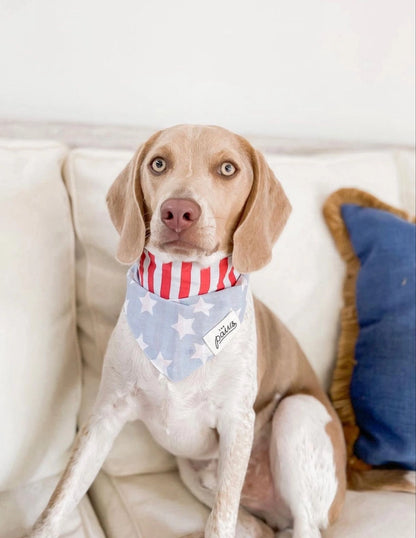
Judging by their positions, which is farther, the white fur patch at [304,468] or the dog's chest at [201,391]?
the white fur patch at [304,468]

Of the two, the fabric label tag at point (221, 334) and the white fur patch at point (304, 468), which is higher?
the fabric label tag at point (221, 334)

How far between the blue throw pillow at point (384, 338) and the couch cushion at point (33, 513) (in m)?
0.82

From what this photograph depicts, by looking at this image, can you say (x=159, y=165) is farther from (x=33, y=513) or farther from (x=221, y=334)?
(x=33, y=513)

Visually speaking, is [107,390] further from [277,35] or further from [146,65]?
[277,35]

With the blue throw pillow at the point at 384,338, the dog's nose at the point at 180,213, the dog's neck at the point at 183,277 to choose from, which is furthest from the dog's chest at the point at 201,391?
the blue throw pillow at the point at 384,338

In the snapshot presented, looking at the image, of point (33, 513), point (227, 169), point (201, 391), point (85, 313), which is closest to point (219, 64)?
point (227, 169)

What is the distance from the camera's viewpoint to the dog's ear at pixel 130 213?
1331 millimetres

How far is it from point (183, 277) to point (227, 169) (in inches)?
10.5

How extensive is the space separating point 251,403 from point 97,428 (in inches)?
15.1

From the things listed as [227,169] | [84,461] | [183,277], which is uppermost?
[227,169]

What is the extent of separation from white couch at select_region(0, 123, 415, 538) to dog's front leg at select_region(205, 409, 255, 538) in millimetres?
188

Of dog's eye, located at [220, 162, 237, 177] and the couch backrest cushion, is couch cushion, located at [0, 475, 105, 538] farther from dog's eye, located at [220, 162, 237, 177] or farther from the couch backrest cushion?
dog's eye, located at [220, 162, 237, 177]

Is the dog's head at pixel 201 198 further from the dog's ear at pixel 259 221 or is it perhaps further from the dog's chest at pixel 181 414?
the dog's chest at pixel 181 414

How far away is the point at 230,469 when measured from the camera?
136 centimetres
